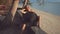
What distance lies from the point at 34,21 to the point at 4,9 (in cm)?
134

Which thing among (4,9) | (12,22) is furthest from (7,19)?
(4,9)

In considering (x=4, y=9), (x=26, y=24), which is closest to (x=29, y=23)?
(x=26, y=24)

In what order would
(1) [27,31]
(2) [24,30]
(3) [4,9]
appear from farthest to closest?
(3) [4,9] < (2) [24,30] < (1) [27,31]

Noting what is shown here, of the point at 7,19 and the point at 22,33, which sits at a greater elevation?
the point at 7,19

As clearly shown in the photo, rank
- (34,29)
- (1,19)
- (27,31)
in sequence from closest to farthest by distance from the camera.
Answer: (34,29), (27,31), (1,19)

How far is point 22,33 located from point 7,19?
0.41m

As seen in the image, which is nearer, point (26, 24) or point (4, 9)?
point (26, 24)

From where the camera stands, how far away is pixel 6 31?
3580mm

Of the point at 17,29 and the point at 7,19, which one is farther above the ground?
the point at 7,19

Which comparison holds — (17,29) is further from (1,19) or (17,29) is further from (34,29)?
(34,29)

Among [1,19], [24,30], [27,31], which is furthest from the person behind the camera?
[1,19]

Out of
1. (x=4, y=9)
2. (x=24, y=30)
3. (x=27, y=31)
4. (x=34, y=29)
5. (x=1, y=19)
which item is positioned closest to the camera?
(x=34, y=29)

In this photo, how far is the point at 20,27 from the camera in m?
3.60

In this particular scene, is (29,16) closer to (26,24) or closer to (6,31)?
(26,24)
